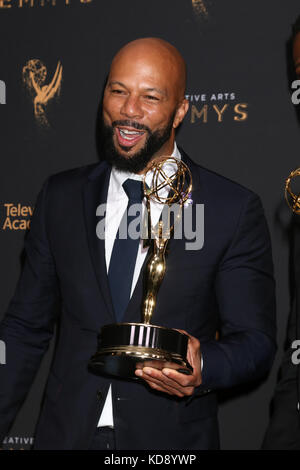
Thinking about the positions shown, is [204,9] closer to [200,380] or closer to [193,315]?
[193,315]

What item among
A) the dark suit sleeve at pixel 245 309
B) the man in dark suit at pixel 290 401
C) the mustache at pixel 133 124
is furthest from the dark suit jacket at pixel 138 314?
the mustache at pixel 133 124

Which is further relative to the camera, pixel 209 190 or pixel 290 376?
pixel 209 190

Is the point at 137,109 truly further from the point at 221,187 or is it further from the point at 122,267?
the point at 122,267

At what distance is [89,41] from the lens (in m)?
2.72

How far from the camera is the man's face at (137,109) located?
2.09m

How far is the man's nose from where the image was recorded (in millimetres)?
2068

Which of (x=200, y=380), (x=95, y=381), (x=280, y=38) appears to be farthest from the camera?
(x=280, y=38)

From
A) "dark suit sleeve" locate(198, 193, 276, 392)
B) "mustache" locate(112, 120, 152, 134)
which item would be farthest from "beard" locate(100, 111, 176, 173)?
"dark suit sleeve" locate(198, 193, 276, 392)

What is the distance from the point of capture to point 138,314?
1.89m

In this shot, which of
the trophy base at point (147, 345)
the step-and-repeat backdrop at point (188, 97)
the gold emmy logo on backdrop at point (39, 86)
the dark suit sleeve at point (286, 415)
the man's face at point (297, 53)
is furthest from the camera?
the gold emmy logo on backdrop at point (39, 86)

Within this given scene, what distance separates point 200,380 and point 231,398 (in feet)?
2.74

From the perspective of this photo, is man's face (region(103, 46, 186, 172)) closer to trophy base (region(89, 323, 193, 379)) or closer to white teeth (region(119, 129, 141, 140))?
white teeth (region(119, 129, 141, 140))

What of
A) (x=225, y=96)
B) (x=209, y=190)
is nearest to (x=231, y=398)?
(x=209, y=190)

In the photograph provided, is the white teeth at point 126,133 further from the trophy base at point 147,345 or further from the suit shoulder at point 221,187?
the trophy base at point 147,345
